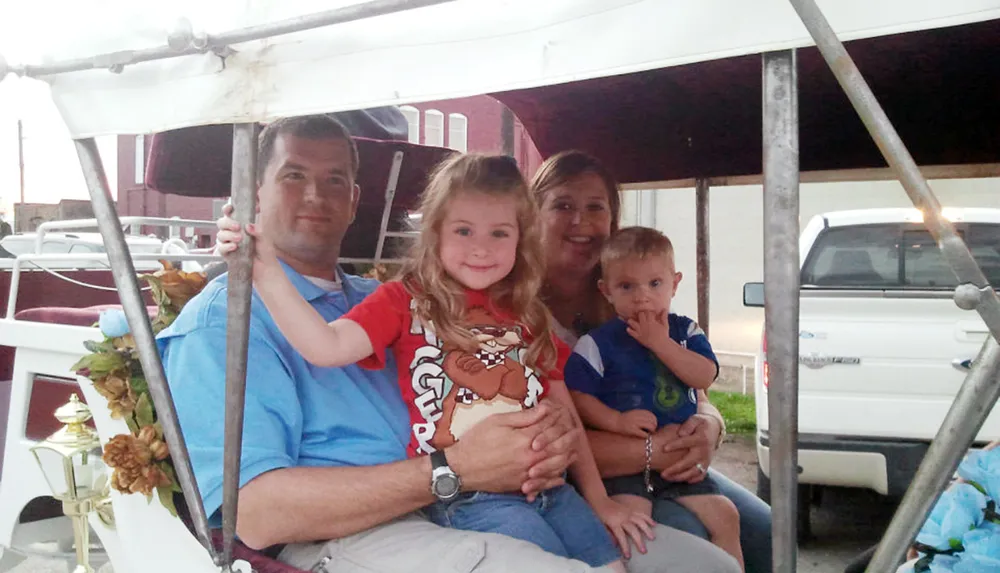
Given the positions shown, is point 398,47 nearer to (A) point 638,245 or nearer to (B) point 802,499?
(A) point 638,245

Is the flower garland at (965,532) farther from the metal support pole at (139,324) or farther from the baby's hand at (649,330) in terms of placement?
the metal support pole at (139,324)

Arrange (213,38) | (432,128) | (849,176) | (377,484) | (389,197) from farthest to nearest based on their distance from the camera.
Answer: (432,128) → (389,197) → (849,176) → (377,484) → (213,38)

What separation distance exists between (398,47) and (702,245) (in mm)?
2248

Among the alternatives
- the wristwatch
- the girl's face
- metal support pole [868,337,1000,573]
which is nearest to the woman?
the girl's face

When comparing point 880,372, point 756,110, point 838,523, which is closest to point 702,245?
point 756,110

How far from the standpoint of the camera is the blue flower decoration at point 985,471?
1.17 metres

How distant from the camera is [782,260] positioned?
3.06 ft

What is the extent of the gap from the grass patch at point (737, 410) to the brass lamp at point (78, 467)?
515 cm

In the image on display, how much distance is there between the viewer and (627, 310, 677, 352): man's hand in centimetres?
211

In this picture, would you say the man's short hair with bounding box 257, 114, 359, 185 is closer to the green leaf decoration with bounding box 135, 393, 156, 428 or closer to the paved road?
the green leaf decoration with bounding box 135, 393, 156, 428

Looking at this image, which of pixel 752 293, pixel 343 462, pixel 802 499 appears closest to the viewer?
pixel 343 462

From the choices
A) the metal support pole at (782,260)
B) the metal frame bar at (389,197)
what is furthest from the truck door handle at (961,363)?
the metal support pole at (782,260)

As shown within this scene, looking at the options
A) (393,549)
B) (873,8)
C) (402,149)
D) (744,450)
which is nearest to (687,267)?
(744,450)

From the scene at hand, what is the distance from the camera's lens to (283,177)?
6.97ft
